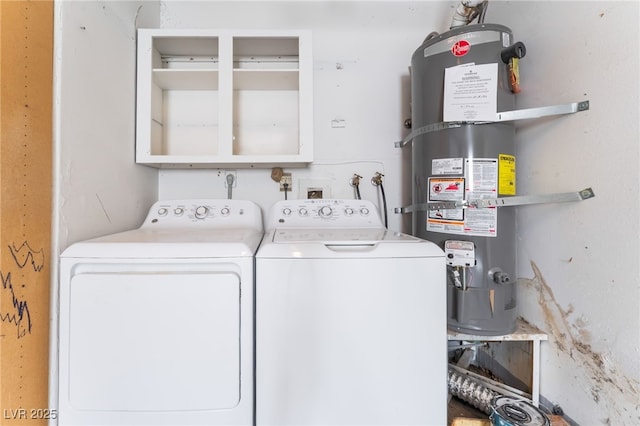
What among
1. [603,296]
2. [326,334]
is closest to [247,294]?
[326,334]

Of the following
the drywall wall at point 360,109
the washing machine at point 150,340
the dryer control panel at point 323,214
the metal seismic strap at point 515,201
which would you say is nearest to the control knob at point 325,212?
the dryer control panel at point 323,214

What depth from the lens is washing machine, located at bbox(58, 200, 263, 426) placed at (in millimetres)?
759

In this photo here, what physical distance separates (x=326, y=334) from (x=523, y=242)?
953 millimetres

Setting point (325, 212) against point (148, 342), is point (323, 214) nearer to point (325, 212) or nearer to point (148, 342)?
point (325, 212)

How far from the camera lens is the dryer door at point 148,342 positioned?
2.49 feet

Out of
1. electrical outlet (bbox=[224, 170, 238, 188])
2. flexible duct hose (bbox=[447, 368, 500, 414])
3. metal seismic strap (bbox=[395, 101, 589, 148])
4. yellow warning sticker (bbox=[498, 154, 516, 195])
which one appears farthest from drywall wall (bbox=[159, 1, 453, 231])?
flexible duct hose (bbox=[447, 368, 500, 414])

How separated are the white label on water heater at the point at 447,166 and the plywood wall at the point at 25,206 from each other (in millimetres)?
1325

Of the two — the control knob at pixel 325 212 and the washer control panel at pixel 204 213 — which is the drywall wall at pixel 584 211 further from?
the washer control panel at pixel 204 213

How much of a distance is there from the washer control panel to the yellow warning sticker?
3.53 ft

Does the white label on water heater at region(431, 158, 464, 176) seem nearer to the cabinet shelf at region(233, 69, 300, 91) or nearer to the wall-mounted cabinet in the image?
the wall-mounted cabinet

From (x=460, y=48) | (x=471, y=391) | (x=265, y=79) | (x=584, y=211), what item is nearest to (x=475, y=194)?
(x=584, y=211)

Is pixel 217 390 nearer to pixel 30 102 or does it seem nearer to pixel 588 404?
pixel 30 102

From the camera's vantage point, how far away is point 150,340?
0.76 meters

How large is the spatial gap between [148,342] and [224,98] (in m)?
1.06
